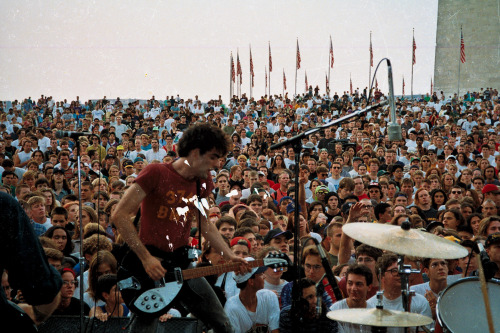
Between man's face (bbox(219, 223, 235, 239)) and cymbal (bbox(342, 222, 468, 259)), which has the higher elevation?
cymbal (bbox(342, 222, 468, 259))

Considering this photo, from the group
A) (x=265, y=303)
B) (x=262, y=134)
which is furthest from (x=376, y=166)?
(x=265, y=303)

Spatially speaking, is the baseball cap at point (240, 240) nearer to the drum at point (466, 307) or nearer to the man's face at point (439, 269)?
the man's face at point (439, 269)

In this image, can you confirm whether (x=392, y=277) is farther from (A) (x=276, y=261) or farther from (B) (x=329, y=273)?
(A) (x=276, y=261)

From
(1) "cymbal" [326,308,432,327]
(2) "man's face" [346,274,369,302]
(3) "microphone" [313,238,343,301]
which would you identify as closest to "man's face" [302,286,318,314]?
(3) "microphone" [313,238,343,301]

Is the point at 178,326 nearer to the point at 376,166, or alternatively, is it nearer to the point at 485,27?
the point at 376,166

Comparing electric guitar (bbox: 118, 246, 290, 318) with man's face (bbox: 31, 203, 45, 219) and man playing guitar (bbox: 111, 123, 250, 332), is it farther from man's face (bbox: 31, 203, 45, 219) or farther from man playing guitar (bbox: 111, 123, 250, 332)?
man's face (bbox: 31, 203, 45, 219)

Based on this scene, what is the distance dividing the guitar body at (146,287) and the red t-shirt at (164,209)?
8 cm

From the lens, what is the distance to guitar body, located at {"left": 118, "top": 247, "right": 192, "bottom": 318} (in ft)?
11.8

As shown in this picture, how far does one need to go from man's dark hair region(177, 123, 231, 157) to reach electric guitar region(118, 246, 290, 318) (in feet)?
2.06

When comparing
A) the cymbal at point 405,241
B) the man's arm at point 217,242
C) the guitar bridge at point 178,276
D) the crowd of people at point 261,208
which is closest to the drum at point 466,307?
the crowd of people at point 261,208

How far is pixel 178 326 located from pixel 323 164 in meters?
7.31

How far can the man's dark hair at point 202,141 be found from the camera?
3.81 meters

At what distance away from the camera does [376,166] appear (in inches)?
451

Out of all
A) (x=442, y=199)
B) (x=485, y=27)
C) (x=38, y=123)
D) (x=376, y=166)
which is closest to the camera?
(x=442, y=199)
